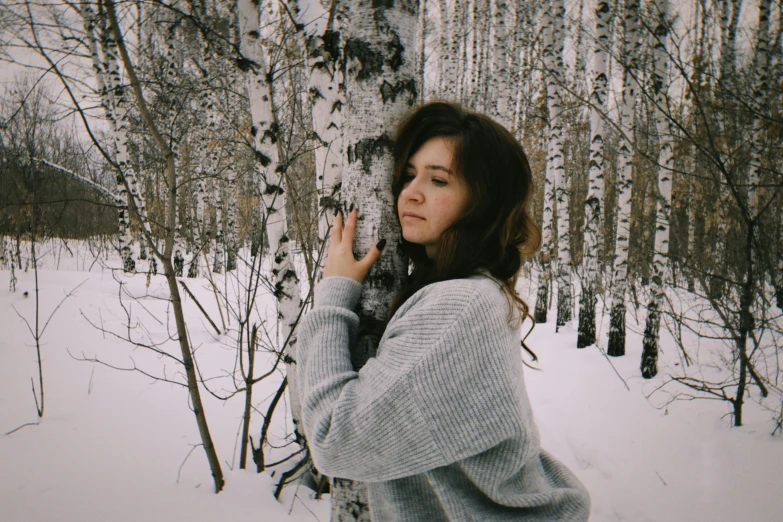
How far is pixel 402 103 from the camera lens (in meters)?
1.23

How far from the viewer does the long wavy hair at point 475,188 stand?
3.82 ft

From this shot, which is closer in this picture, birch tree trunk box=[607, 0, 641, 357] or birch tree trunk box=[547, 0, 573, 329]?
birch tree trunk box=[607, 0, 641, 357]

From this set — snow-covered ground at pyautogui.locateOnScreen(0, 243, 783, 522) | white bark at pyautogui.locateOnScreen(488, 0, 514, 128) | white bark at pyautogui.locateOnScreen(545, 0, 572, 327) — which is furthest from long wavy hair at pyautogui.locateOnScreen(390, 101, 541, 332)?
white bark at pyautogui.locateOnScreen(488, 0, 514, 128)

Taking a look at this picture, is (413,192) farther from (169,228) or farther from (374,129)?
(169,228)

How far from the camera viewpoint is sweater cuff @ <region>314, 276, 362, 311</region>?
111 cm

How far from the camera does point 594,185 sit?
223 inches

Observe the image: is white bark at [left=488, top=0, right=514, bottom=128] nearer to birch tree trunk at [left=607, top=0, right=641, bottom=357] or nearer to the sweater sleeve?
birch tree trunk at [left=607, top=0, right=641, bottom=357]

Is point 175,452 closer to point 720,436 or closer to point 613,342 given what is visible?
point 720,436

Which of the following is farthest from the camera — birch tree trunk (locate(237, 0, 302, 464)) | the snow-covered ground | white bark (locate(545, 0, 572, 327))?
white bark (locate(545, 0, 572, 327))

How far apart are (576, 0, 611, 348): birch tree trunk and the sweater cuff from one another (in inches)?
218

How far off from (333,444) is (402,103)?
1072mm

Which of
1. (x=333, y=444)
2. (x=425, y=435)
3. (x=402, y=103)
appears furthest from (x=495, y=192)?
(x=333, y=444)

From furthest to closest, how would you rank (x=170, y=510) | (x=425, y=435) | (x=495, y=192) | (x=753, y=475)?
1. (x=753, y=475)
2. (x=170, y=510)
3. (x=495, y=192)
4. (x=425, y=435)

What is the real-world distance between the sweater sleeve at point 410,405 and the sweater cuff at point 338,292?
227 millimetres
